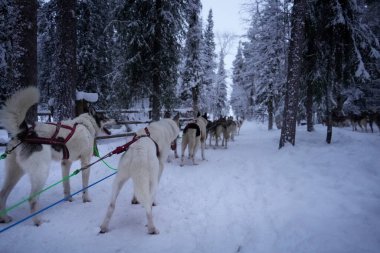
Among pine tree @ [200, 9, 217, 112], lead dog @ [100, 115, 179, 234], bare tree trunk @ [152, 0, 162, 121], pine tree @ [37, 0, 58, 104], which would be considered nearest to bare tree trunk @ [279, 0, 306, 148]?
bare tree trunk @ [152, 0, 162, 121]

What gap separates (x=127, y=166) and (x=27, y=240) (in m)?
1.70

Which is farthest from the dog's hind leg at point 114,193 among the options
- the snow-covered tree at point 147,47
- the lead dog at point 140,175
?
the snow-covered tree at point 147,47

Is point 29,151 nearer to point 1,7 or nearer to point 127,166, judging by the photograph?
point 127,166

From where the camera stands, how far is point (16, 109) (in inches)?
134

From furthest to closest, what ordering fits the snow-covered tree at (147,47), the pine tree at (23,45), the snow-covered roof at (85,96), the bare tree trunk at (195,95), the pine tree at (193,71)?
the bare tree trunk at (195,95), the pine tree at (193,71), the snow-covered tree at (147,47), the snow-covered roof at (85,96), the pine tree at (23,45)

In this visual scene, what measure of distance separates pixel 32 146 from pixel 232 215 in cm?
353

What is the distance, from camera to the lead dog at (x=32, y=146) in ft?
11.2

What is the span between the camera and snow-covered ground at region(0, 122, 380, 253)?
3166 mm

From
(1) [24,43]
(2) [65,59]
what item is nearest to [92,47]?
(2) [65,59]

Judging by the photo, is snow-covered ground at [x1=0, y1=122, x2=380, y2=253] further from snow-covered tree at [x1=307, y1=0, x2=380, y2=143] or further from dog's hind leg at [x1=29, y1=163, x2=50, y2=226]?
snow-covered tree at [x1=307, y1=0, x2=380, y2=143]

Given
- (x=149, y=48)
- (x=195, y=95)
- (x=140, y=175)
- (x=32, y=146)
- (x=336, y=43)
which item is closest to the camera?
(x=140, y=175)

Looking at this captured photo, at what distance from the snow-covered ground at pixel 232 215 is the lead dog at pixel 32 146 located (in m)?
0.56

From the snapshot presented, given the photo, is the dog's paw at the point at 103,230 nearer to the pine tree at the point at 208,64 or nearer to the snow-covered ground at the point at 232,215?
the snow-covered ground at the point at 232,215

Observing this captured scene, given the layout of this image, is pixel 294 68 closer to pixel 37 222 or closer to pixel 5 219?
pixel 37 222
